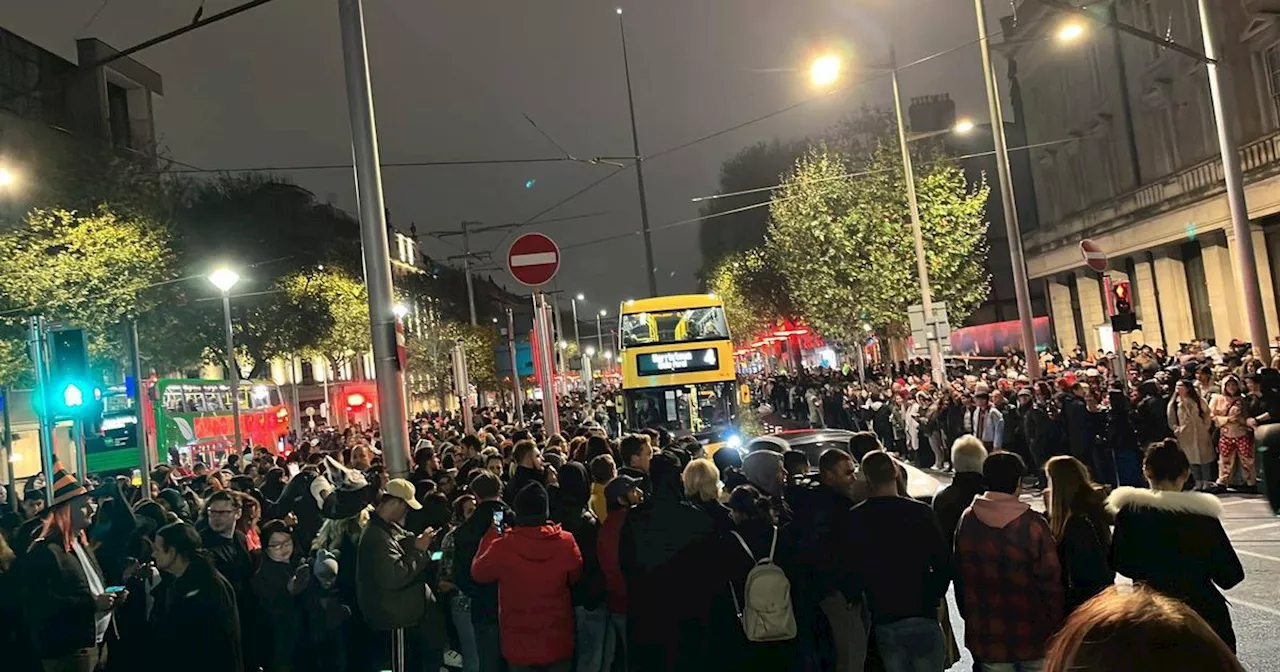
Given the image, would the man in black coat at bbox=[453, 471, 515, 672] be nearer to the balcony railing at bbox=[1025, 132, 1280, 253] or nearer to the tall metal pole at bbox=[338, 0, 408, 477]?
the tall metal pole at bbox=[338, 0, 408, 477]

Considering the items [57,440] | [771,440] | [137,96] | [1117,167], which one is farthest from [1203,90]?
[137,96]

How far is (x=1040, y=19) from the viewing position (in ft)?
122

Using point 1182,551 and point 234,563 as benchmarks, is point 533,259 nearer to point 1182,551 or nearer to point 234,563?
point 234,563

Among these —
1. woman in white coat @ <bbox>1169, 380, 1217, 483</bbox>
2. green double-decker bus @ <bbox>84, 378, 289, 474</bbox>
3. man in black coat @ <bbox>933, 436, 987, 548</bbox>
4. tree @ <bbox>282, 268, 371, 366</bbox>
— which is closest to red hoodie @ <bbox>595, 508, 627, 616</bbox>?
man in black coat @ <bbox>933, 436, 987, 548</bbox>

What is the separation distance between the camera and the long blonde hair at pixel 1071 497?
195 inches

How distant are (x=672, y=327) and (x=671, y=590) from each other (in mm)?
16836

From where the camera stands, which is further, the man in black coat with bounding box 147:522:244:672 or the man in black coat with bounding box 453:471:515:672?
the man in black coat with bounding box 453:471:515:672

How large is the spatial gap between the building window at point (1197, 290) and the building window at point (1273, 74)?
6426mm

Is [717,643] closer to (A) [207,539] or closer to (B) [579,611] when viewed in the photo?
(B) [579,611]

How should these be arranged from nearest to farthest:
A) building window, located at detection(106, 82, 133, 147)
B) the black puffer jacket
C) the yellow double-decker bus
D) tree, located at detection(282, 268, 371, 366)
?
the black puffer jacket < the yellow double-decker bus < building window, located at detection(106, 82, 133, 147) < tree, located at detection(282, 268, 371, 366)

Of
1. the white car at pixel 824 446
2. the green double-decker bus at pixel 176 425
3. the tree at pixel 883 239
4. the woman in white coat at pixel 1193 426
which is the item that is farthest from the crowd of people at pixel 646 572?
the tree at pixel 883 239

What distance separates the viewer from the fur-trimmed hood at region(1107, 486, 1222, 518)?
4621mm

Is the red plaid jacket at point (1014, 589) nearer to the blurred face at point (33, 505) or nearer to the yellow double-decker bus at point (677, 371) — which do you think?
the blurred face at point (33, 505)

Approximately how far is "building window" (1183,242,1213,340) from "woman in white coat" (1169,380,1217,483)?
2082 centimetres
